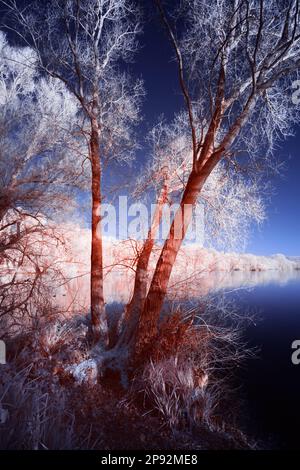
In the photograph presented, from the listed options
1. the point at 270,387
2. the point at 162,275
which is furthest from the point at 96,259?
the point at 270,387

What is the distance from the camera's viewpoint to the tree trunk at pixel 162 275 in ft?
16.3

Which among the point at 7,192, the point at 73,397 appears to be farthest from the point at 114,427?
the point at 7,192

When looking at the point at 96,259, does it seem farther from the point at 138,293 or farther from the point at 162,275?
the point at 162,275

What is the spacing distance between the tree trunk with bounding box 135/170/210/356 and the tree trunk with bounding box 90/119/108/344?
0.97 metres

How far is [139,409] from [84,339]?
Result: 1.96m

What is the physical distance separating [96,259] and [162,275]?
1531mm

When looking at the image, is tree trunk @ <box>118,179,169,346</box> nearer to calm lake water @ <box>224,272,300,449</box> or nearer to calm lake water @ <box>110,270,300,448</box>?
calm lake water @ <box>110,270,300,448</box>

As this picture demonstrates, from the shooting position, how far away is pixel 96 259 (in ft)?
19.0

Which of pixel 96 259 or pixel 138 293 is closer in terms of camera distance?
pixel 138 293

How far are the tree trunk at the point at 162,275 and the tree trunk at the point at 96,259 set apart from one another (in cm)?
97

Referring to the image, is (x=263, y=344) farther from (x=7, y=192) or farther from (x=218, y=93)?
(x=7, y=192)

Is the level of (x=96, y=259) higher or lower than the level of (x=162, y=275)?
higher

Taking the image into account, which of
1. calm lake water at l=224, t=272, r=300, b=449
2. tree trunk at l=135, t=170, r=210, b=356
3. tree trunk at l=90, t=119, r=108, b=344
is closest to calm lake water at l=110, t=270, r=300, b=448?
calm lake water at l=224, t=272, r=300, b=449

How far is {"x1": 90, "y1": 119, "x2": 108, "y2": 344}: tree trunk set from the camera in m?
5.63
